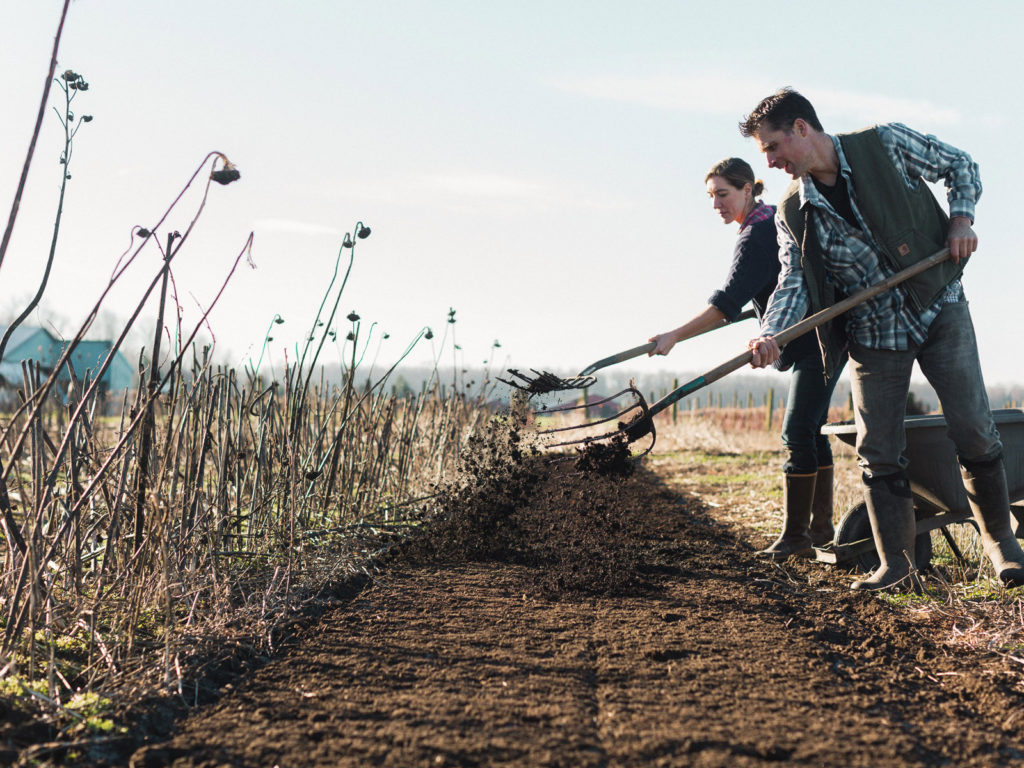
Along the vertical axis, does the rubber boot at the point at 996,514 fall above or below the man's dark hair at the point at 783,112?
below

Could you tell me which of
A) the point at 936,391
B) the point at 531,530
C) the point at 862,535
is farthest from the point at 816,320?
the point at 531,530

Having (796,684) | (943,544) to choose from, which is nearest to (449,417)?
(943,544)

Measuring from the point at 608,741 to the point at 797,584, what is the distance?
1.82m

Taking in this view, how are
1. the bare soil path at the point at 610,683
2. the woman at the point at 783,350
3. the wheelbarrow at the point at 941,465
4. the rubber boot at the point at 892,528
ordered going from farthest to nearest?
the woman at the point at 783,350 < the wheelbarrow at the point at 941,465 < the rubber boot at the point at 892,528 < the bare soil path at the point at 610,683

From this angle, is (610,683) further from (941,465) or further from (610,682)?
(941,465)

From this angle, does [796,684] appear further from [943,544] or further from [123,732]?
[943,544]

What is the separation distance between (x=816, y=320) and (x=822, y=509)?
1.38 meters

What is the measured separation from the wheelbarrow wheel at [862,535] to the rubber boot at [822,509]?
40 cm

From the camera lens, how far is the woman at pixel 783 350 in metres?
3.73

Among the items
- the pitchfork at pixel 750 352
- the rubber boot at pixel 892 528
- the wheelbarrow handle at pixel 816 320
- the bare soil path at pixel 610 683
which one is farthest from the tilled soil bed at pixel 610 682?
the wheelbarrow handle at pixel 816 320

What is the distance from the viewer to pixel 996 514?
3055 mm

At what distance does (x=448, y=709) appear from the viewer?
1901 millimetres

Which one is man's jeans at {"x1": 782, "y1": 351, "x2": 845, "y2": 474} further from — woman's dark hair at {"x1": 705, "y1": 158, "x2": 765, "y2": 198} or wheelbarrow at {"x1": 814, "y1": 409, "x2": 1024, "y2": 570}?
woman's dark hair at {"x1": 705, "y1": 158, "x2": 765, "y2": 198}

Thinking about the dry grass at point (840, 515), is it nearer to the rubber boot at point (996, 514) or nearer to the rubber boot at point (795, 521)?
the rubber boot at point (996, 514)
